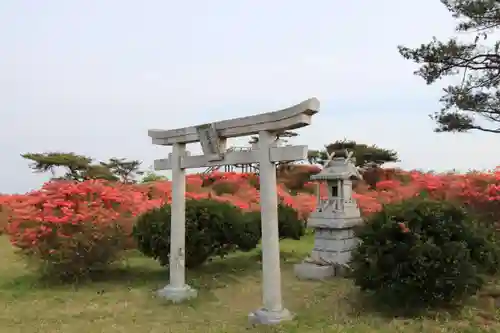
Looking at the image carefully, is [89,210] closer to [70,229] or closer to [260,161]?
[70,229]

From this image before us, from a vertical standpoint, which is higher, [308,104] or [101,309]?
[308,104]

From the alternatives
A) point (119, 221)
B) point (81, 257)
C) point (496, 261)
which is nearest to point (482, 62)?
point (496, 261)

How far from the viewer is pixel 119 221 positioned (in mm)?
8305

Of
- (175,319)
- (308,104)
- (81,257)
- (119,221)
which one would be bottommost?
(175,319)

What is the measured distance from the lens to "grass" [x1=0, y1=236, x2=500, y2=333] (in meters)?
5.25

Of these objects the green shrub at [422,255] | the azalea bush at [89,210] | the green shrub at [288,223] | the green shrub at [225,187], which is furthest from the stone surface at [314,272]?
the green shrub at [225,187]

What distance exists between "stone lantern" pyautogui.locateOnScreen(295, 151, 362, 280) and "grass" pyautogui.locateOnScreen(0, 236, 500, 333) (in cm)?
30

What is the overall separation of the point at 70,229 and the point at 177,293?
2289 millimetres

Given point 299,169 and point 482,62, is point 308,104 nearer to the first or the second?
point 482,62

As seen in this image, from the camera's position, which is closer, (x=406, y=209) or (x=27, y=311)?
(x=406, y=209)

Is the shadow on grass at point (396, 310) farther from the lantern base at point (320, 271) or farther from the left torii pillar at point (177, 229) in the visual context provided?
the left torii pillar at point (177, 229)

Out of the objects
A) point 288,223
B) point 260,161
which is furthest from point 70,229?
point 288,223

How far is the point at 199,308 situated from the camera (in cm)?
643

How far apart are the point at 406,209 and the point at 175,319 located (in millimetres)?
3029
